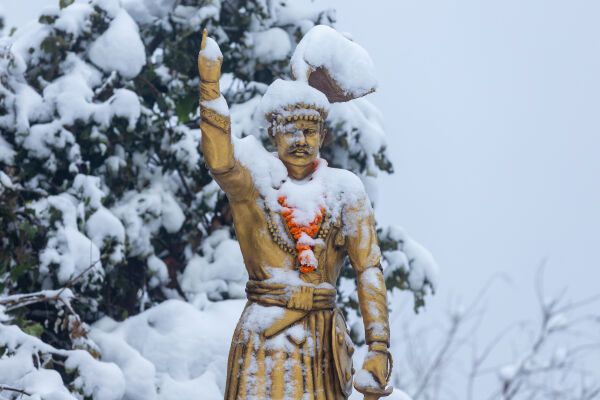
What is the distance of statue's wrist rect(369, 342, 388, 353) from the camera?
3.43 meters

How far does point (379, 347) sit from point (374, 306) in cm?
17

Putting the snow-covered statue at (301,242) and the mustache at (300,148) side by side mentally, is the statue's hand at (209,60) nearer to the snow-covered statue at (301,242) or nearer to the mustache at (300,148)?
the snow-covered statue at (301,242)

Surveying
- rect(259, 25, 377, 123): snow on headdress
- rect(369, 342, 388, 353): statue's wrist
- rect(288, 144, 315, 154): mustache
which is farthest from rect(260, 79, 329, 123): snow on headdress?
rect(369, 342, 388, 353): statue's wrist

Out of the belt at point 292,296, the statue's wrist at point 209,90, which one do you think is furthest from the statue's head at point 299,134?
the belt at point 292,296

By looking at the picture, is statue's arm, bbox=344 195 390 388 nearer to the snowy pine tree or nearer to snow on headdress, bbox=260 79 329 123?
snow on headdress, bbox=260 79 329 123

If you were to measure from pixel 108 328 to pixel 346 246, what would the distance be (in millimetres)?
3301

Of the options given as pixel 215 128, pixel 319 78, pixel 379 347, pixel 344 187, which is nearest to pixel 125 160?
pixel 319 78

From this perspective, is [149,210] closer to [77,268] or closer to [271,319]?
[77,268]

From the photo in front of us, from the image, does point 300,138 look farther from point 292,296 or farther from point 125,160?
point 125,160

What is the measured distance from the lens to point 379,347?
343 cm

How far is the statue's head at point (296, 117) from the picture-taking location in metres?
3.54

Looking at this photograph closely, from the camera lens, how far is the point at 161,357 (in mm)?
6145

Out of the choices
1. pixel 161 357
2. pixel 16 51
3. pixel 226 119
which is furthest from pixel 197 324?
pixel 226 119

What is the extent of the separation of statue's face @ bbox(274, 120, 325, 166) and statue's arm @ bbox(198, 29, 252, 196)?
0.89 ft
